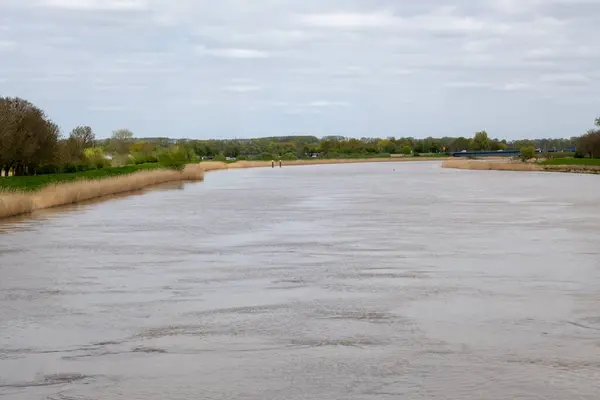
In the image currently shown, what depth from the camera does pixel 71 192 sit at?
142 feet

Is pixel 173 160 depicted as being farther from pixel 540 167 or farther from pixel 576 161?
pixel 576 161

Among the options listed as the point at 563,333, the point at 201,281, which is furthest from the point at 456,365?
the point at 201,281

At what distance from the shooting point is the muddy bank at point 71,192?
34.8m

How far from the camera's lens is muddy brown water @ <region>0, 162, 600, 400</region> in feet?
33.4

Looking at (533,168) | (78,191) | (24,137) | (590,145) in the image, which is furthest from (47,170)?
(590,145)

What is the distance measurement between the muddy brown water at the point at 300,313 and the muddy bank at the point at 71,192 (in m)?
5.39

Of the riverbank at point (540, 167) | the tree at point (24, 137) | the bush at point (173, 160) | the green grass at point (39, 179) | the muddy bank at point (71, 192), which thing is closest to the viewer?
the muddy bank at point (71, 192)

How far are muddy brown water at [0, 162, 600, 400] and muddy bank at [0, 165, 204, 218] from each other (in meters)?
5.39

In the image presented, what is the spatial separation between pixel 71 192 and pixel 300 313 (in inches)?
1226

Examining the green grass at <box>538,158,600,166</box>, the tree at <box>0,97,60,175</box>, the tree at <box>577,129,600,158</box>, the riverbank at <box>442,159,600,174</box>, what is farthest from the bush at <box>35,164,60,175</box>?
the tree at <box>577,129,600,158</box>

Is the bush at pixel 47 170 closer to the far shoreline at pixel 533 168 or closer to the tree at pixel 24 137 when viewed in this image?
the tree at pixel 24 137

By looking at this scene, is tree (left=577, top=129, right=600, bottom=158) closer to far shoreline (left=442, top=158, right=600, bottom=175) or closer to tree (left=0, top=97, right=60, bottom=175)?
far shoreline (left=442, top=158, right=600, bottom=175)

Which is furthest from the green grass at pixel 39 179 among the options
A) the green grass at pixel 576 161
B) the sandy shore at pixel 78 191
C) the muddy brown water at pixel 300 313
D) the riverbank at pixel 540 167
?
the green grass at pixel 576 161

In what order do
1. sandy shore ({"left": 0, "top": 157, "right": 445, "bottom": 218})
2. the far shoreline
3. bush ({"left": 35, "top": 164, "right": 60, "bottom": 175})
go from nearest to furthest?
1. sandy shore ({"left": 0, "top": 157, "right": 445, "bottom": 218})
2. bush ({"left": 35, "top": 164, "right": 60, "bottom": 175})
3. the far shoreline
